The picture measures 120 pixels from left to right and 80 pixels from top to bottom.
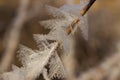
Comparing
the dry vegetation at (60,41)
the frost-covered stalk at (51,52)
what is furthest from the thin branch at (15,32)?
the frost-covered stalk at (51,52)

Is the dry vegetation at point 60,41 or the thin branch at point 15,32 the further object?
the thin branch at point 15,32

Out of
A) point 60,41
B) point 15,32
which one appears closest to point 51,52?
point 60,41

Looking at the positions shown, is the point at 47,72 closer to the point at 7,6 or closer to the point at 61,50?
the point at 61,50

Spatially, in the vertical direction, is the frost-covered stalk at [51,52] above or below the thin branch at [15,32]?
below

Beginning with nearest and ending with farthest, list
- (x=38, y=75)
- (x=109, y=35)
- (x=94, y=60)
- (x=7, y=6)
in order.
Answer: (x=38, y=75) < (x=94, y=60) < (x=109, y=35) < (x=7, y=6)

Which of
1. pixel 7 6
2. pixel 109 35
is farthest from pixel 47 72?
pixel 7 6

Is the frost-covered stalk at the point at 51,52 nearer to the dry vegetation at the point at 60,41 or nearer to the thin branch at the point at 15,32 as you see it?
the dry vegetation at the point at 60,41

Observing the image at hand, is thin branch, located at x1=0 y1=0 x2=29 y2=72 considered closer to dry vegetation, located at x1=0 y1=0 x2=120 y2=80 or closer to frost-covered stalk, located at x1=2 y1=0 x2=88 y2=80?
dry vegetation, located at x1=0 y1=0 x2=120 y2=80

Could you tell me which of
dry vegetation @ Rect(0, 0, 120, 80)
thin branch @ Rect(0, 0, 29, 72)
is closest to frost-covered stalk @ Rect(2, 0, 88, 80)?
dry vegetation @ Rect(0, 0, 120, 80)

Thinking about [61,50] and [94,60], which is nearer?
[61,50]
